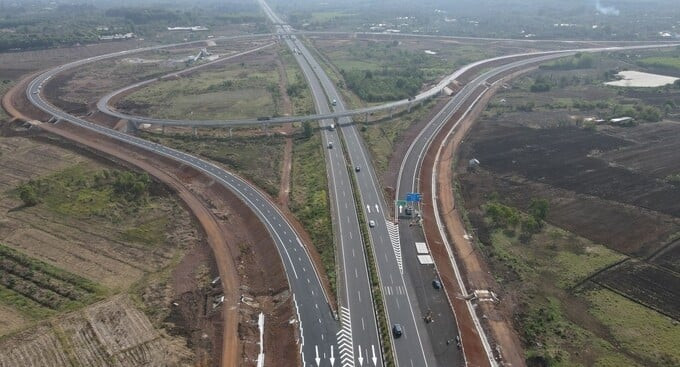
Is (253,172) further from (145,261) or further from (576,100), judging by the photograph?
(576,100)

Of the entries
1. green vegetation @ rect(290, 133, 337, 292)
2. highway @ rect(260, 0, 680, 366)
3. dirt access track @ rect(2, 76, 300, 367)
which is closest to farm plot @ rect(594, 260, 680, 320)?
highway @ rect(260, 0, 680, 366)

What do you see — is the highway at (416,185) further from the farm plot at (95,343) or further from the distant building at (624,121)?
the distant building at (624,121)

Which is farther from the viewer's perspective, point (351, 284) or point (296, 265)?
point (296, 265)

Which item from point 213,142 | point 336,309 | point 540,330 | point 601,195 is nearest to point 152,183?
point 213,142

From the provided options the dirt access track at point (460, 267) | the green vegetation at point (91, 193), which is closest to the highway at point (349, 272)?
the dirt access track at point (460, 267)

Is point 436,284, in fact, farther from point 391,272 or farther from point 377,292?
point 377,292

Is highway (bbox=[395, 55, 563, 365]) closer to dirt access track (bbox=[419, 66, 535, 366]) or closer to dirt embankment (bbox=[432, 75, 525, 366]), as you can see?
dirt access track (bbox=[419, 66, 535, 366])

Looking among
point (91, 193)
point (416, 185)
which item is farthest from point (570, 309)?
point (91, 193)
